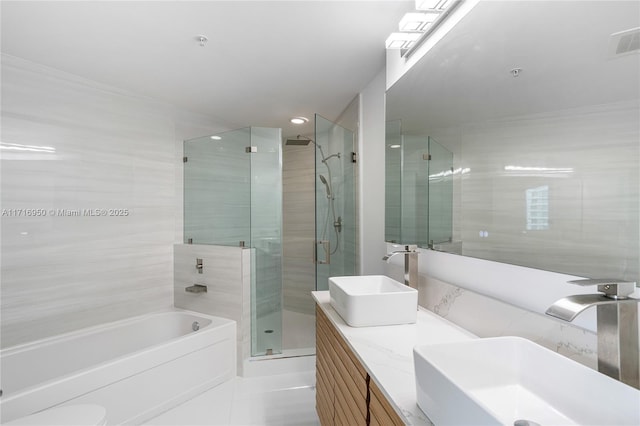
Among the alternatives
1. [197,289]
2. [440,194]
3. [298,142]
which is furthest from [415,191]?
[298,142]

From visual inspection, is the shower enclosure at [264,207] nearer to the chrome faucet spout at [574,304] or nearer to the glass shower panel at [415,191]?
the glass shower panel at [415,191]

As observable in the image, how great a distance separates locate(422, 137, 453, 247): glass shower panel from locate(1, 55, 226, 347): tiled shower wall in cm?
270

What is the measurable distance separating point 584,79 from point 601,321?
2.05ft

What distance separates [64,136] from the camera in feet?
8.63

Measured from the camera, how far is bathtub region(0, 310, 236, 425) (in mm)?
1896

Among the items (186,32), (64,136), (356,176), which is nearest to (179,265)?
(64,136)

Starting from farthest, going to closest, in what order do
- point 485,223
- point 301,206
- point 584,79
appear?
point 301,206
point 485,223
point 584,79

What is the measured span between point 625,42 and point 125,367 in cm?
277

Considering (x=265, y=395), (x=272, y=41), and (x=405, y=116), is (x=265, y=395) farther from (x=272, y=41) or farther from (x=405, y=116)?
(x=272, y=41)

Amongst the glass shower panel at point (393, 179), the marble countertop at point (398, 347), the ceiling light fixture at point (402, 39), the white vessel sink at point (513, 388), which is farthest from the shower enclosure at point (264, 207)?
the white vessel sink at point (513, 388)

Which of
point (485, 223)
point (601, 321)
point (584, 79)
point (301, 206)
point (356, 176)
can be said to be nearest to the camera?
point (601, 321)

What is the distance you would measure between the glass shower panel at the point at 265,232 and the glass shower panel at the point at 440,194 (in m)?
1.74

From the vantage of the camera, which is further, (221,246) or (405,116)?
(221,246)

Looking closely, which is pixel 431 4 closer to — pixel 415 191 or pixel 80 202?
pixel 415 191
